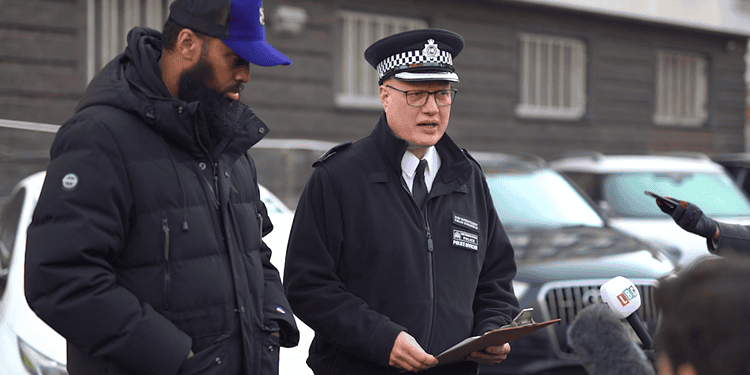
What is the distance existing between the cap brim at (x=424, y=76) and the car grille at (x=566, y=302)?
91.8 inches

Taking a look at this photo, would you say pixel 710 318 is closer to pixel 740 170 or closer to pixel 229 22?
pixel 229 22

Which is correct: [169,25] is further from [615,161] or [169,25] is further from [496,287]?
[615,161]

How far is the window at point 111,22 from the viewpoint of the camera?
9.50 metres

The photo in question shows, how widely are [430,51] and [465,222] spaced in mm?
582

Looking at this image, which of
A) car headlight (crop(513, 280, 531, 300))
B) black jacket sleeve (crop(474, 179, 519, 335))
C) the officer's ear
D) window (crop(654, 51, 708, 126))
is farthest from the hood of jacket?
window (crop(654, 51, 708, 126))

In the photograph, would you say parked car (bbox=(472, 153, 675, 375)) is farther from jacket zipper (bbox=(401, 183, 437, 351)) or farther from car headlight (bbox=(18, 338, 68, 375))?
car headlight (bbox=(18, 338, 68, 375))

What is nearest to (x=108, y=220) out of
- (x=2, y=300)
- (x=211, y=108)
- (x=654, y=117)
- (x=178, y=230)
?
(x=178, y=230)

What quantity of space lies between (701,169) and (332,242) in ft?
20.2

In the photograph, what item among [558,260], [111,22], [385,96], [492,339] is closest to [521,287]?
[558,260]

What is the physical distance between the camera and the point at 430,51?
99.3 inches

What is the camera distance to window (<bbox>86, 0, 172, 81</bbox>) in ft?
31.2

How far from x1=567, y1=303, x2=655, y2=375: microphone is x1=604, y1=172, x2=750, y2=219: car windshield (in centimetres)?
539

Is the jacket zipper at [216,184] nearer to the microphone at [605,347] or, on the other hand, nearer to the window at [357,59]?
the microphone at [605,347]

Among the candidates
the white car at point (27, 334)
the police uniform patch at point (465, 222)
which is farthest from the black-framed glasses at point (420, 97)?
the white car at point (27, 334)
